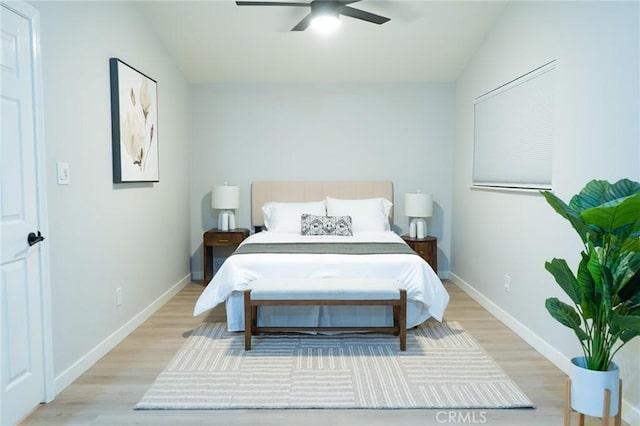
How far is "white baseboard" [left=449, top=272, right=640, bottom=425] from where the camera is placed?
94.3 inches

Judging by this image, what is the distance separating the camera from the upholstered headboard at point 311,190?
566 centimetres

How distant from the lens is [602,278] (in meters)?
1.97

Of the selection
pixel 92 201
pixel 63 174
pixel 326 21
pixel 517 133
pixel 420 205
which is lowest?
pixel 420 205

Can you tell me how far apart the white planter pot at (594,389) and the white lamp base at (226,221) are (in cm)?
398

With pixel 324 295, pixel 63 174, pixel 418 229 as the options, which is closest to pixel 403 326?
pixel 324 295

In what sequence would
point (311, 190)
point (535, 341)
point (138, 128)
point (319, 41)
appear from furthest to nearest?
1. point (311, 190)
2. point (319, 41)
3. point (138, 128)
4. point (535, 341)

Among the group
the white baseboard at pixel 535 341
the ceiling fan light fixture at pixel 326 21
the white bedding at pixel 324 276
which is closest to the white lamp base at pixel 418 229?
the white baseboard at pixel 535 341

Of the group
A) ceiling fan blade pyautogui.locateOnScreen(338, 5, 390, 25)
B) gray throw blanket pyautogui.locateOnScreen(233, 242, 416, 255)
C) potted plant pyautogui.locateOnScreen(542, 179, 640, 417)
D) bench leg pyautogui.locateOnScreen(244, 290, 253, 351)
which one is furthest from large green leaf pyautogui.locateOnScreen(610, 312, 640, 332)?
ceiling fan blade pyautogui.locateOnScreen(338, 5, 390, 25)

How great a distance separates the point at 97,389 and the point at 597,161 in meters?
3.17

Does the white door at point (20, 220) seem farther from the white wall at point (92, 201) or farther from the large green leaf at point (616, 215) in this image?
the large green leaf at point (616, 215)

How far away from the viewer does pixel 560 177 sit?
123 inches

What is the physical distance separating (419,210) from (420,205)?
57 mm

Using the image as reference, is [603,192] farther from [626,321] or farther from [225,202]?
[225,202]

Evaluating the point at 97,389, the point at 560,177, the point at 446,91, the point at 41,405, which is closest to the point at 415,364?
the point at 560,177
